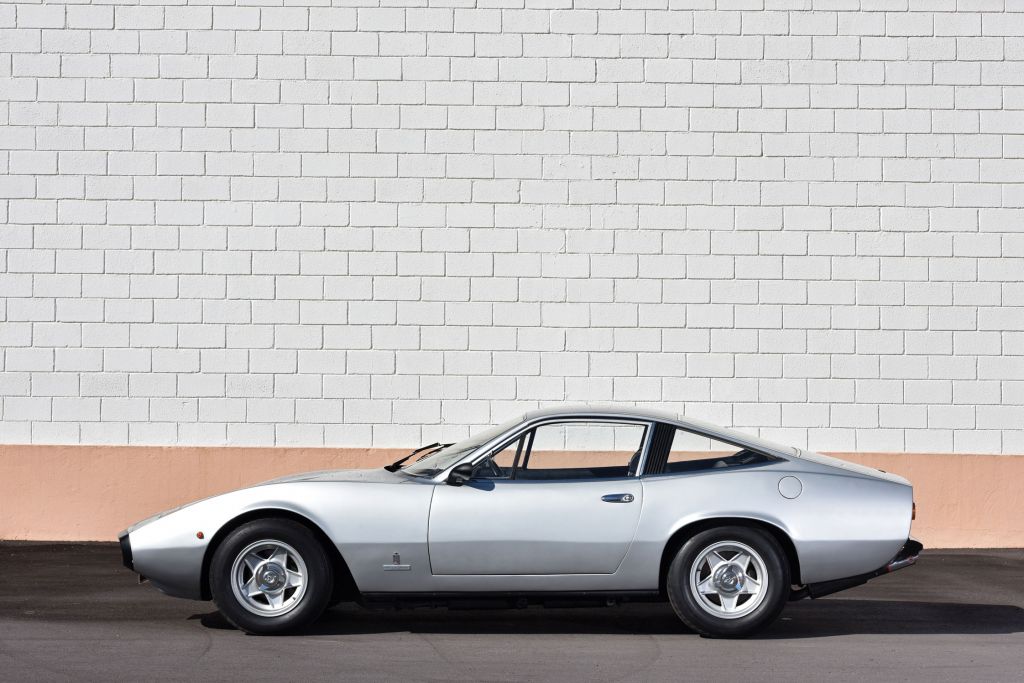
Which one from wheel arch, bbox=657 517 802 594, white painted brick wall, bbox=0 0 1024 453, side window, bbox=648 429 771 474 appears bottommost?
wheel arch, bbox=657 517 802 594

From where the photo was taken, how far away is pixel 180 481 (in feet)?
34.0

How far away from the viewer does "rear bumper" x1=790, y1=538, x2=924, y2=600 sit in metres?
6.44

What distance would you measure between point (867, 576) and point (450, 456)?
8.18 feet

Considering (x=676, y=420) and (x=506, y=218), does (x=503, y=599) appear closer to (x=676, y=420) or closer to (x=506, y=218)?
(x=676, y=420)

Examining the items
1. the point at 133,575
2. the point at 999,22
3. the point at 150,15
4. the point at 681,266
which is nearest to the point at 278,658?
the point at 133,575

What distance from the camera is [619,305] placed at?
412 inches

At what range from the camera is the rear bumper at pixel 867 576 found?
644 centimetres

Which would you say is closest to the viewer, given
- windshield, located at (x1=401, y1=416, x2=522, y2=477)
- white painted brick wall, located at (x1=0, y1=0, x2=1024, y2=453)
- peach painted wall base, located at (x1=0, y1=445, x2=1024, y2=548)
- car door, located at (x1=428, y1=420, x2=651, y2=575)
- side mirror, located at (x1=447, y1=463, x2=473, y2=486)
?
car door, located at (x1=428, y1=420, x2=651, y2=575)

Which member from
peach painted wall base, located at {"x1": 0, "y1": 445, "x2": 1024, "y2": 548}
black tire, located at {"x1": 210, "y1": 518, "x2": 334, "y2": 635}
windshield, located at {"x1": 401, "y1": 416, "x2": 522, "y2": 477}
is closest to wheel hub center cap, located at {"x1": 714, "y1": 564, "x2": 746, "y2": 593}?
windshield, located at {"x1": 401, "y1": 416, "x2": 522, "y2": 477}

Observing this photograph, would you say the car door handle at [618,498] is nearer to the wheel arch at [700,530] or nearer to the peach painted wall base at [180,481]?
the wheel arch at [700,530]

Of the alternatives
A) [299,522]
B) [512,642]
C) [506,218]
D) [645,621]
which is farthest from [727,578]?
[506,218]

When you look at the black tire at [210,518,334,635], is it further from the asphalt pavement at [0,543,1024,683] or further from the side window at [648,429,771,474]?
the side window at [648,429,771,474]

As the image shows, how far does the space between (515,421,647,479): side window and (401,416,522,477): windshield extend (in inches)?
9.1

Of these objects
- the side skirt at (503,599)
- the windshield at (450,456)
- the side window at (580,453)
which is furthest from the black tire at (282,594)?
the side window at (580,453)
